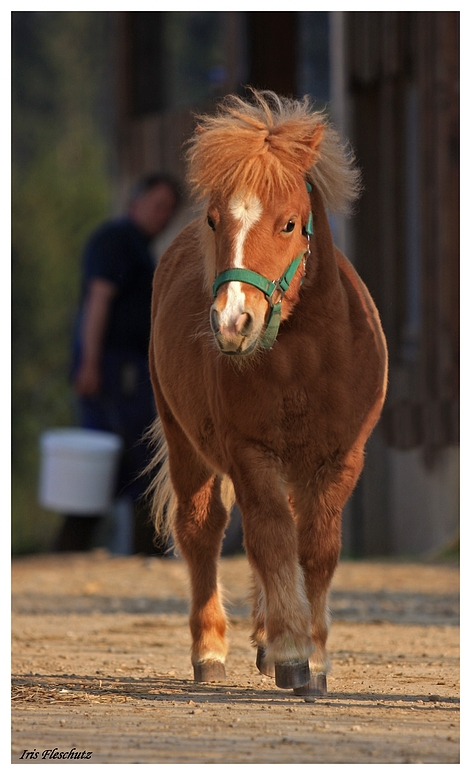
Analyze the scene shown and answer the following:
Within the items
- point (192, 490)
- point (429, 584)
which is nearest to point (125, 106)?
point (429, 584)

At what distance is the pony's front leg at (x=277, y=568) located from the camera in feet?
14.1

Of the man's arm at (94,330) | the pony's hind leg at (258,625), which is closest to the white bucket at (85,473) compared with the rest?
the man's arm at (94,330)

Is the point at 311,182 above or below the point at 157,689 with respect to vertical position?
above

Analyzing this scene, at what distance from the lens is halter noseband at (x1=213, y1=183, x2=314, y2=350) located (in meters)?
4.10

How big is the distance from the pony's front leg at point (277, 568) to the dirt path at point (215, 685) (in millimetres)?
178

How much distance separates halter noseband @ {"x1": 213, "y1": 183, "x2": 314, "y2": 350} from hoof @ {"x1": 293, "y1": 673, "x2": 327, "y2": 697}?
127 cm

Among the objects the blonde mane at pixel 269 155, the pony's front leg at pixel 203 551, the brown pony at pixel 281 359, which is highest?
the blonde mane at pixel 269 155

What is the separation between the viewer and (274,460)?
4.53 m

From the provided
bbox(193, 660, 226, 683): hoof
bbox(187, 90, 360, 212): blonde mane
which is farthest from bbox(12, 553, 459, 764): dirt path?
bbox(187, 90, 360, 212): blonde mane

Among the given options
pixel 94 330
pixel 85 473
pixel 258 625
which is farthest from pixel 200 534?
pixel 85 473

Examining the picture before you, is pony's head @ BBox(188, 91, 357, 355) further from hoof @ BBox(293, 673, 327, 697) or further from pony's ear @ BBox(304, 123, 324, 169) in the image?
hoof @ BBox(293, 673, 327, 697)

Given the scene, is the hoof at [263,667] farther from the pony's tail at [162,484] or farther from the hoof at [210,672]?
the pony's tail at [162,484]

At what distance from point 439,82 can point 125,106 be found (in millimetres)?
5615

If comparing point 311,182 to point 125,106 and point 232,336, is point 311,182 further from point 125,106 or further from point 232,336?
point 125,106
